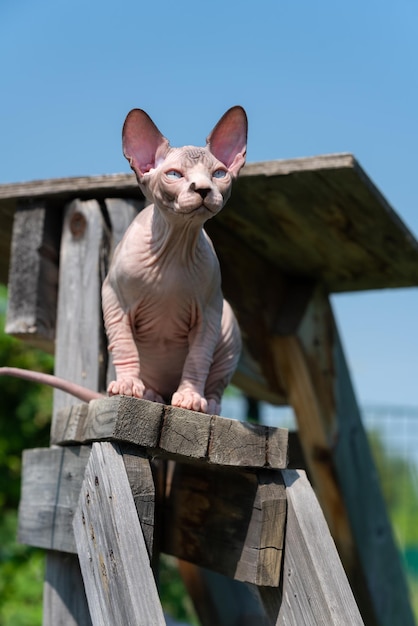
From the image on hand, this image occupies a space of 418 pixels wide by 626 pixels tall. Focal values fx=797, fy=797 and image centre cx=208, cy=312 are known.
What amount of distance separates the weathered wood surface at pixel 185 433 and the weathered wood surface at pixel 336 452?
1.54 m

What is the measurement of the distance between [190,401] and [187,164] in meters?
0.52

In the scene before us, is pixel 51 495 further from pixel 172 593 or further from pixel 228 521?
pixel 172 593

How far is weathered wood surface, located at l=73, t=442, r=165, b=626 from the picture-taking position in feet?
4.88

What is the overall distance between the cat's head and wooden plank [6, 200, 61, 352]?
85 centimetres

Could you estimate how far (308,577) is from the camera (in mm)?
1674

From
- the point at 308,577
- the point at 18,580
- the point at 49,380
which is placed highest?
the point at 18,580

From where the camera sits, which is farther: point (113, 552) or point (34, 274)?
point (34, 274)

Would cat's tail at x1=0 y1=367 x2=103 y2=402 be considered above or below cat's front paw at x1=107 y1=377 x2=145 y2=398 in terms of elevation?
above

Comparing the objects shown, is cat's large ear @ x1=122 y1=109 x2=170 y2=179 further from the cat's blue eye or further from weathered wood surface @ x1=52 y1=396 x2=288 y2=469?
weathered wood surface @ x1=52 y1=396 x2=288 y2=469

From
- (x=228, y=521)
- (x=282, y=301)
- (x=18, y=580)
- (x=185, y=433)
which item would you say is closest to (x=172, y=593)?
(x=18, y=580)

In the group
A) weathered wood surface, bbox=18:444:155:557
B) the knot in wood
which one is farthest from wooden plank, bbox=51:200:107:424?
weathered wood surface, bbox=18:444:155:557

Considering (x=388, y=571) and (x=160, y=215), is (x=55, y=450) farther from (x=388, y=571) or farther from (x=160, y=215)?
(x=388, y=571)

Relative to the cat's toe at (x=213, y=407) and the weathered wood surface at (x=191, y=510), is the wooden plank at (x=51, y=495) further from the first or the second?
the cat's toe at (x=213, y=407)

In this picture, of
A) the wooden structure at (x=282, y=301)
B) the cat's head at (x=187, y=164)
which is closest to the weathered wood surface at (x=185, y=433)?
the wooden structure at (x=282, y=301)
